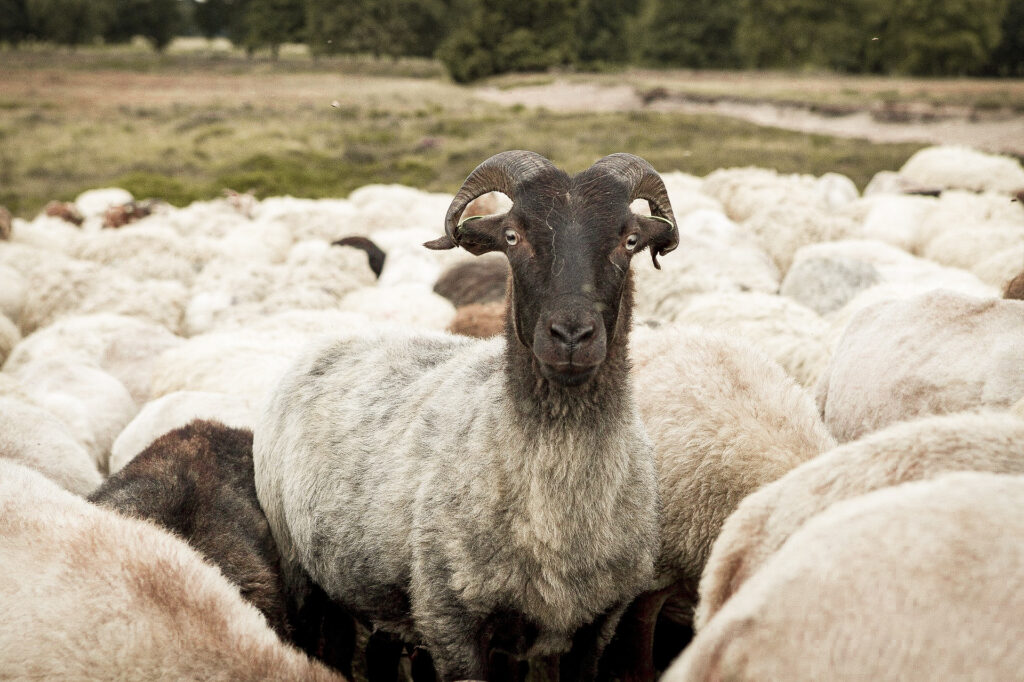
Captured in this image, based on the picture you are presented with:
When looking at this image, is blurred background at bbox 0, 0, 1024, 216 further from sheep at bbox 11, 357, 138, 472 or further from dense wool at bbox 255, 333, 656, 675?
dense wool at bbox 255, 333, 656, 675

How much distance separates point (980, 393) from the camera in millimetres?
4238

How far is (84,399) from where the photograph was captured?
6.88 meters

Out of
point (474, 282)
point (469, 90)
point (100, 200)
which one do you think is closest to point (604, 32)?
point (469, 90)

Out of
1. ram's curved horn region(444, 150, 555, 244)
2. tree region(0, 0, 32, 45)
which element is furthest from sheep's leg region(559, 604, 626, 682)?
tree region(0, 0, 32, 45)

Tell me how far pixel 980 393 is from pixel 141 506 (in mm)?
4118

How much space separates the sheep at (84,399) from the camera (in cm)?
646

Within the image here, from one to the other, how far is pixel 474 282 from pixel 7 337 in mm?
5103

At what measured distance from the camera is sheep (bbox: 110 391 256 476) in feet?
18.6

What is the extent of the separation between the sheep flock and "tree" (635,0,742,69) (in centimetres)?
5801

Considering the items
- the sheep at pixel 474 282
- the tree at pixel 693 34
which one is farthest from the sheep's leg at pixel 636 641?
Answer: the tree at pixel 693 34

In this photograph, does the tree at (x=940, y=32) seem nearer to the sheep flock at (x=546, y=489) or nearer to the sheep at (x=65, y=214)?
the sheep at (x=65, y=214)

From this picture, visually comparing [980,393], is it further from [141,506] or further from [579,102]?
[579,102]

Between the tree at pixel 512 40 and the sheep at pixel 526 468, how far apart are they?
164 ft

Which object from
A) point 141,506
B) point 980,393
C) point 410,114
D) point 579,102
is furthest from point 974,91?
point 141,506
